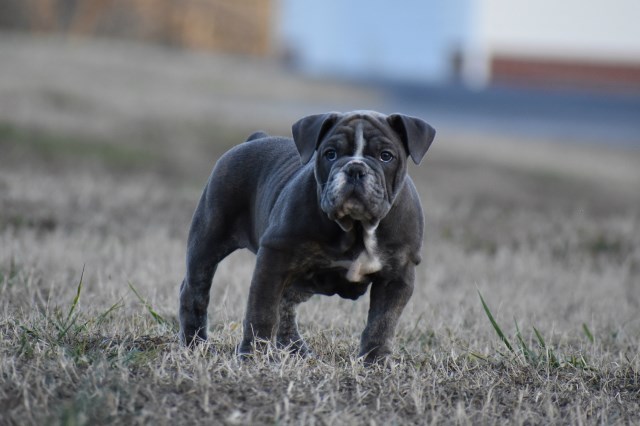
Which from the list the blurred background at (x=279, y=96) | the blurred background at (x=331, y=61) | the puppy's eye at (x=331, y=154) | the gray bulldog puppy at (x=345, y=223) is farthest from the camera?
the blurred background at (x=331, y=61)

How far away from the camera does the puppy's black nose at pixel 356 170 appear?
5.07 meters

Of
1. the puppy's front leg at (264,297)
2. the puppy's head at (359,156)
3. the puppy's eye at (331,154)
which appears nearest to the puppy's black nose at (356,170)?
the puppy's head at (359,156)

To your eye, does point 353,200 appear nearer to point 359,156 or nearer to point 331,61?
point 359,156

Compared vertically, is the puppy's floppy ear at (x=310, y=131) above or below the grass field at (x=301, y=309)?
above

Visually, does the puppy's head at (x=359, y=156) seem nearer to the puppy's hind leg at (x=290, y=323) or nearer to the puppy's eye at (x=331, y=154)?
the puppy's eye at (x=331, y=154)

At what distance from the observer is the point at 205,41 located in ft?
128

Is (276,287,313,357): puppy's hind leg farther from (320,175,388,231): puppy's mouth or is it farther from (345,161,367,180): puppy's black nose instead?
(345,161,367,180): puppy's black nose

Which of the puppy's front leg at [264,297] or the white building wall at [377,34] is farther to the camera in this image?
the white building wall at [377,34]

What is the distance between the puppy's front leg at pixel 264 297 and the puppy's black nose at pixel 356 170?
0.59 meters

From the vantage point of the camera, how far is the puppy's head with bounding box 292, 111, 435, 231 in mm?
5035

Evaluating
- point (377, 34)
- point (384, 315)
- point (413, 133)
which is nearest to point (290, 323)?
point (384, 315)

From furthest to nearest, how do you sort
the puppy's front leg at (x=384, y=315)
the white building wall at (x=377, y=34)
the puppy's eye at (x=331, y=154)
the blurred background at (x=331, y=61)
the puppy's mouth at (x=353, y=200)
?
the white building wall at (x=377, y=34) < the blurred background at (x=331, y=61) < the puppy's front leg at (x=384, y=315) < the puppy's eye at (x=331, y=154) < the puppy's mouth at (x=353, y=200)

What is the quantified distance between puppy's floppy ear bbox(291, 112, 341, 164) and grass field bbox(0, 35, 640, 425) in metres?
1.09

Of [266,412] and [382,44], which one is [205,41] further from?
[266,412]
